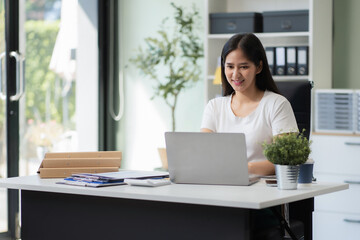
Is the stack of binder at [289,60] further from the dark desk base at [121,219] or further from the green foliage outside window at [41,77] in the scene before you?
the dark desk base at [121,219]

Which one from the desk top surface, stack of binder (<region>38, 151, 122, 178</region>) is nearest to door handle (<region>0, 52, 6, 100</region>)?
stack of binder (<region>38, 151, 122, 178</region>)

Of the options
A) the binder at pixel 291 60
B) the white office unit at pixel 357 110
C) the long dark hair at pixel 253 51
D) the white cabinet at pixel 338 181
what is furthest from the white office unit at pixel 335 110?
the long dark hair at pixel 253 51

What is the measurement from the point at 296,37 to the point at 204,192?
2.68 metres

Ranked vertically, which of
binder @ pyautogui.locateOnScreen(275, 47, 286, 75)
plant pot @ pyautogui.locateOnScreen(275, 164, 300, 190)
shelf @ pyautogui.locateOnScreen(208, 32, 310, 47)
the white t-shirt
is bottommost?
plant pot @ pyautogui.locateOnScreen(275, 164, 300, 190)

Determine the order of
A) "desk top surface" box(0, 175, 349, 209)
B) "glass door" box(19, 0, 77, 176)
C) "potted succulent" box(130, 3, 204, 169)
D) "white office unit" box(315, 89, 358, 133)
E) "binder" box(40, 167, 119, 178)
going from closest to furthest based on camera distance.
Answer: "desk top surface" box(0, 175, 349, 209) → "binder" box(40, 167, 119, 178) → "white office unit" box(315, 89, 358, 133) → "glass door" box(19, 0, 77, 176) → "potted succulent" box(130, 3, 204, 169)

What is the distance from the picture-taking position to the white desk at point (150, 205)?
209cm

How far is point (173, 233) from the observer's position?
7.32 feet

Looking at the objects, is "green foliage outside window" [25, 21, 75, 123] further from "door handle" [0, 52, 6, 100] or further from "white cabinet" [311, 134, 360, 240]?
"white cabinet" [311, 134, 360, 240]

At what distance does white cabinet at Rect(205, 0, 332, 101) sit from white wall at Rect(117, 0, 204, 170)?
1.63ft

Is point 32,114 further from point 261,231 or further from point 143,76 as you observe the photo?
point 261,231

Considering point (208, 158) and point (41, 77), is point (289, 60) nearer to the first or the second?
point (41, 77)

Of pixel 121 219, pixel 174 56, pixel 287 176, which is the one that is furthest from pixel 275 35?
pixel 121 219

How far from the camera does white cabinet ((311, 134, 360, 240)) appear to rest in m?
4.12

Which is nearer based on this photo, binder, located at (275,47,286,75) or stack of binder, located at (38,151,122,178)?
stack of binder, located at (38,151,122,178)
